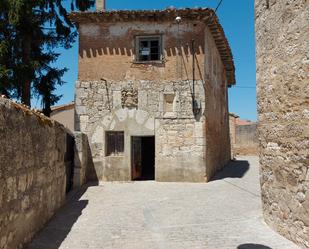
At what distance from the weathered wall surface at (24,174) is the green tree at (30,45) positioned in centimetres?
754

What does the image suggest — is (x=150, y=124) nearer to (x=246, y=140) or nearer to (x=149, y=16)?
(x=149, y=16)

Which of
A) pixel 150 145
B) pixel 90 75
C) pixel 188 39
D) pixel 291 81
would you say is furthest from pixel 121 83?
pixel 291 81

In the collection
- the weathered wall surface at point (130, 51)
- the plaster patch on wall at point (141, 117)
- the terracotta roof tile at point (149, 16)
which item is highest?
the terracotta roof tile at point (149, 16)

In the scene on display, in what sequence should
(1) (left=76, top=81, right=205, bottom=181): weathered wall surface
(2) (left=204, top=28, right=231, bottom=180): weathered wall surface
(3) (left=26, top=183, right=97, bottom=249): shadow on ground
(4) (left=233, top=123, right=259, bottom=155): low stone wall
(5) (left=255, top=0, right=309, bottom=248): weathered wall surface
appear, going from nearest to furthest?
(5) (left=255, top=0, right=309, bottom=248): weathered wall surface
(3) (left=26, top=183, right=97, bottom=249): shadow on ground
(1) (left=76, top=81, right=205, bottom=181): weathered wall surface
(2) (left=204, top=28, right=231, bottom=180): weathered wall surface
(4) (left=233, top=123, right=259, bottom=155): low stone wall

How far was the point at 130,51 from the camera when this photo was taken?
12.2 metres

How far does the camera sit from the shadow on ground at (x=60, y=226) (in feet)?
17.4

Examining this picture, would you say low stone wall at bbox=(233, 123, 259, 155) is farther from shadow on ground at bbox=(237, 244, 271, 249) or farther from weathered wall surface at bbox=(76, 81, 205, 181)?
shadow on ground at bbox=(237, 244, 271, 249)

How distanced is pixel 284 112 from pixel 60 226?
14.2ft

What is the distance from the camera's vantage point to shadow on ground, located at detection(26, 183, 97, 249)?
5305 millimetres

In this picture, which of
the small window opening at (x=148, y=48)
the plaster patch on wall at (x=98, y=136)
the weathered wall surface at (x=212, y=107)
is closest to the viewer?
the plaster patch on wall at (x=98, y=136)

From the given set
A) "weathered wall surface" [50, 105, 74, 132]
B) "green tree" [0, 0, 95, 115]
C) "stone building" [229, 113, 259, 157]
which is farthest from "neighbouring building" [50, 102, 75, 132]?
"stone building" [229, 113, 259, 157]

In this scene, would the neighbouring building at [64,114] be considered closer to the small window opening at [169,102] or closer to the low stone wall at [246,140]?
the small window opening at [169,102]

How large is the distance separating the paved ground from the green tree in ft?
19.4

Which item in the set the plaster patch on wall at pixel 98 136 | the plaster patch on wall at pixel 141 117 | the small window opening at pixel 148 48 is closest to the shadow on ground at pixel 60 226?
the plaster patch on wall at pixel 98 136
